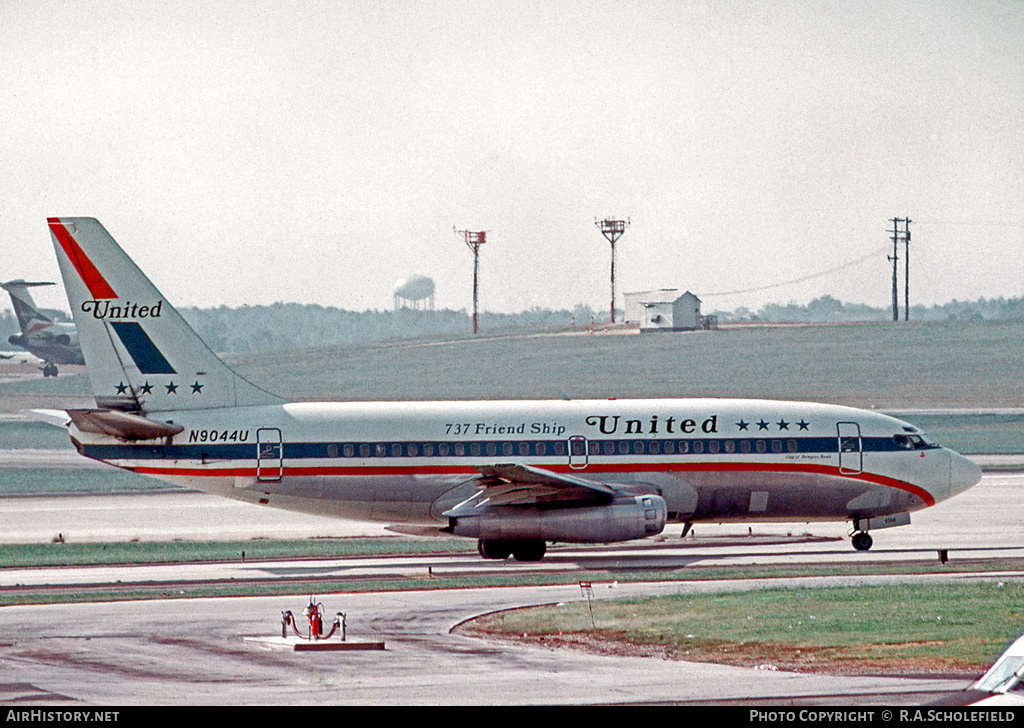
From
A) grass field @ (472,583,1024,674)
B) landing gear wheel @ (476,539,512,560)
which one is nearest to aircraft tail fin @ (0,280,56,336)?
landing gear wheel @ (476,539,512,560)

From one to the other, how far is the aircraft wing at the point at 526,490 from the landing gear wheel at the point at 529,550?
1.43 m

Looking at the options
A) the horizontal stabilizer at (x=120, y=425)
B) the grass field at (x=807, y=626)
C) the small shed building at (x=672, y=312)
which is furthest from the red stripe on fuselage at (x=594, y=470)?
the small shed building at (x=672, y=312)

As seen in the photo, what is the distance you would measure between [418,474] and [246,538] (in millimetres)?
9180

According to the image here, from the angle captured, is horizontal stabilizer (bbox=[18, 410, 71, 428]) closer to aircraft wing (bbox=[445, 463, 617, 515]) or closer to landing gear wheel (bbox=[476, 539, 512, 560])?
aircraft wing (bbox=[445, 463, 617, 515])

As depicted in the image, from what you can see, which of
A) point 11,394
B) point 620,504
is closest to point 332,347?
point 11,394

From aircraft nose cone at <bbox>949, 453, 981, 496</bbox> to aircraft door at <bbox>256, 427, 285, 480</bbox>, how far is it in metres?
18.9

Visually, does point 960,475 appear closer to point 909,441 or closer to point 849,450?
point 909,441

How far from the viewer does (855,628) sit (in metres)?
23.6

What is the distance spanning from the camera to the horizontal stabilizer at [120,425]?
116 ft

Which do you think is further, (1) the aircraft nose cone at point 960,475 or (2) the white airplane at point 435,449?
(1) the aircraft nose cone at point 960,475

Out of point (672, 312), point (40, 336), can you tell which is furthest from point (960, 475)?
point (40, 336)

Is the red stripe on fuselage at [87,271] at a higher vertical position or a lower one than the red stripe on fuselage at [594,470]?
higher

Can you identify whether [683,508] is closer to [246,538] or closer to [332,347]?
[246,538]

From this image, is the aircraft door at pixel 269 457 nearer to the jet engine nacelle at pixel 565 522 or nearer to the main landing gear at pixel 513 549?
the jet engine nacelle at pixel 565 522
